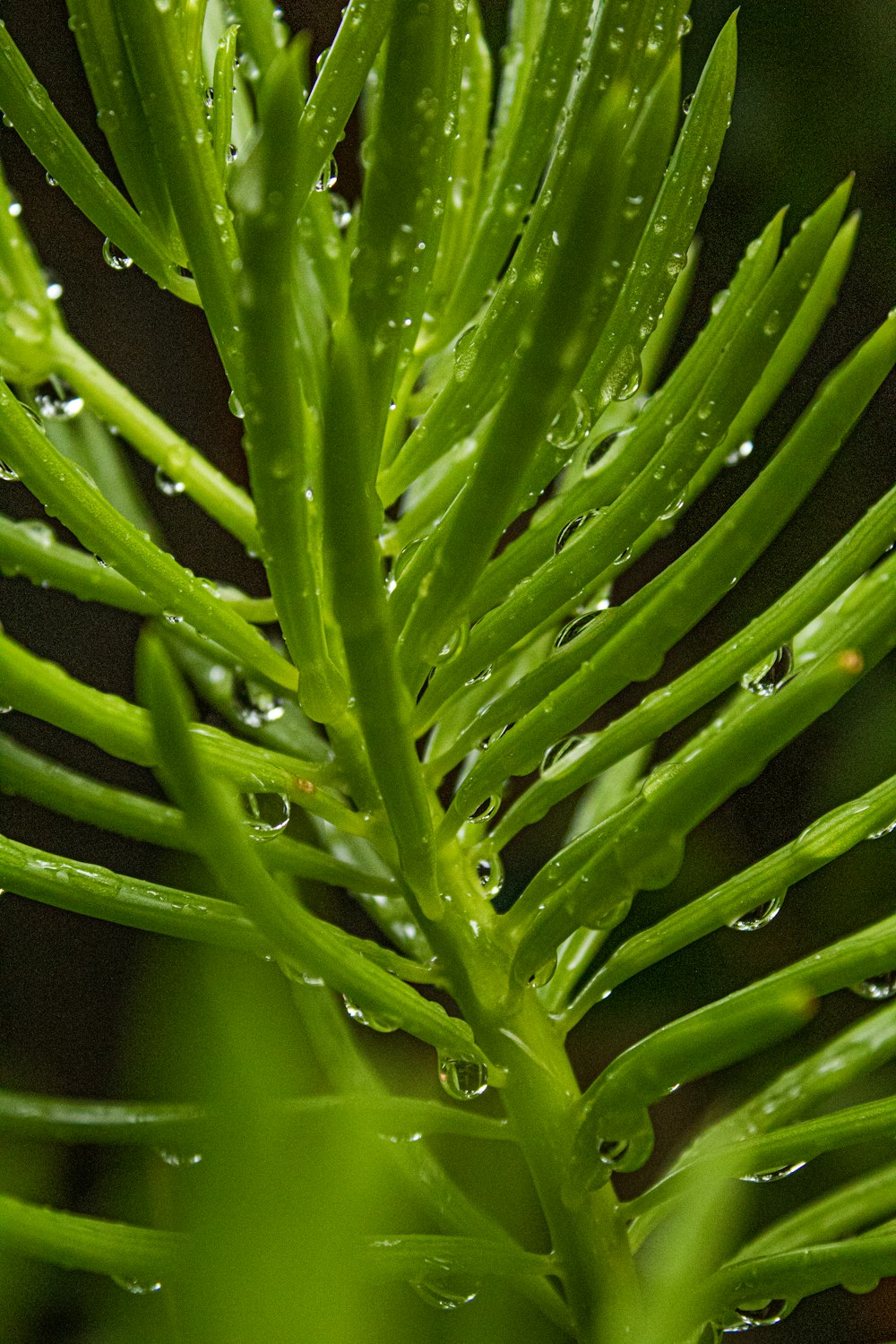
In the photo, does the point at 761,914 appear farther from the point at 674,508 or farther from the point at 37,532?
the point at 37,532

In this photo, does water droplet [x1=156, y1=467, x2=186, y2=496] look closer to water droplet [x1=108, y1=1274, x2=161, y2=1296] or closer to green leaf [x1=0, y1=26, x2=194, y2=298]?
green leaf [x1=0, y1=26, x2=194, y2=298]

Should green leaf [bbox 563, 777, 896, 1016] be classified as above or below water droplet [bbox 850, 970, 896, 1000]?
above

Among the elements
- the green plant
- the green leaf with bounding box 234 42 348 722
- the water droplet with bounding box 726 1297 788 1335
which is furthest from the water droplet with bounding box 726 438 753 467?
the water droplet with bounding box 726 1297 788 1335

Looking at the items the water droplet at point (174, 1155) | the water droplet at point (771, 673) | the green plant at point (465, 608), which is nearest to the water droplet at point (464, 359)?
the green plant at point (465, 608)

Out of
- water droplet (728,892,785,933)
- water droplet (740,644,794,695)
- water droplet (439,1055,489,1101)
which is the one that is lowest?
water droplet (439,1055,489,1101)

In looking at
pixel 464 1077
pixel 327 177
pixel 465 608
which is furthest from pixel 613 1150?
pixel 327 177

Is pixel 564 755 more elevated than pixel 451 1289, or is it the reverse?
pixel 564 755

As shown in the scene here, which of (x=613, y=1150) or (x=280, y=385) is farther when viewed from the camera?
(x=613, y=1150)

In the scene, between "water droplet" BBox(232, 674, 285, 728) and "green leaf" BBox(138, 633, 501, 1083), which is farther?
"water droplet" BBox(232, 674, 285, 728)

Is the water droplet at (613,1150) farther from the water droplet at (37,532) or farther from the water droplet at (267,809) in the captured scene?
the water droplet at (37,532)
